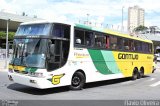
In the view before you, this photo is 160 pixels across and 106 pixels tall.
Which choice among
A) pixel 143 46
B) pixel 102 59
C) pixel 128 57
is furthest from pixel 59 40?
pixel 143 46

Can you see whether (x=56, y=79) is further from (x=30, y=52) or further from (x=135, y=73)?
(x=135, y=73)

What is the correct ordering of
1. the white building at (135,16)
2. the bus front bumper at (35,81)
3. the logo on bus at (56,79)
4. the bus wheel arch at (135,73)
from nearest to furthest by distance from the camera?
the bus front bumper at (35,81)
the logo on bus at (56,79)
the bus wheel arch at (135,73)
the white building at (135,16)

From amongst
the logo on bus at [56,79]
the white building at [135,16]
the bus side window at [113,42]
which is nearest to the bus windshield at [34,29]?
the logo on bus at [56,79]

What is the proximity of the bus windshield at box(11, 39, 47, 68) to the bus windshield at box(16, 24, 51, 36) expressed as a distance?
1.17ft

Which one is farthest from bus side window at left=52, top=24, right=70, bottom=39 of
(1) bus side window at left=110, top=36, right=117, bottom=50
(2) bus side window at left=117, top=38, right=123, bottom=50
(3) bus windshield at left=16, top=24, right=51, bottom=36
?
(2) bus side window at left=117, top=38, right=123, bottom=50

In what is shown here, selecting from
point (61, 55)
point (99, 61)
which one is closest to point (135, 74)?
point (99, 61)

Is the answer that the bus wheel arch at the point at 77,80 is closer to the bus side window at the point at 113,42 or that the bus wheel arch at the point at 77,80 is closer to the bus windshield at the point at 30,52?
the bus windshield at the point at 30,52

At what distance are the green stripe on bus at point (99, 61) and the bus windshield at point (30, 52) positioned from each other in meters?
3.26

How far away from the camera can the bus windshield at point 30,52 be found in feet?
39.3

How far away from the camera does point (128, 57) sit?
61.7 feet

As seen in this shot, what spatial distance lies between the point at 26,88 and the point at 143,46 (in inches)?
419

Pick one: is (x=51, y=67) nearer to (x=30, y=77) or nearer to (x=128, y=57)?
(x=30, y=77)

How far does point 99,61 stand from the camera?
51.3ft

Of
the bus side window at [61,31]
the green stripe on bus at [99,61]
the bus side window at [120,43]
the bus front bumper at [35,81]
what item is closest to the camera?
the bus front bumper at [35,81]
